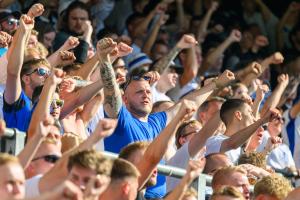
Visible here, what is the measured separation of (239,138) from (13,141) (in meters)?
3.38

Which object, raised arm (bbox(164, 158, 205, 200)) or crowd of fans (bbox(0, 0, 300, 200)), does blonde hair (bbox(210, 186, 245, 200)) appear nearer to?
crowd of fans (bbox(0, 0, 300, 200))

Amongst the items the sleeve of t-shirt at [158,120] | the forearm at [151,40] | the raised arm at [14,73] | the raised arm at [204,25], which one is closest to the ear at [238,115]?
the sleeve of t-shirt at [158,120]

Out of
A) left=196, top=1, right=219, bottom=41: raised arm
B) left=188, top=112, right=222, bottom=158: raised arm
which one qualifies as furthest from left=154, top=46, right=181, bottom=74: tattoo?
left=196, top=1, right=219, bottom=41: raised arm

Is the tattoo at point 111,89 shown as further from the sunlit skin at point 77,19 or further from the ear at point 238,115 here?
the sunlit skin at point 77,19

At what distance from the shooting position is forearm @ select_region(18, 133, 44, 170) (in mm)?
8008

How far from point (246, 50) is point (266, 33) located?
42.7 inches

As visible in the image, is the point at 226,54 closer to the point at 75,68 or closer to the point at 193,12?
the point at 193,12

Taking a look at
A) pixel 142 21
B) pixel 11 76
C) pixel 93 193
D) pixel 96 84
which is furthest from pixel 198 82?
pixel 93 193

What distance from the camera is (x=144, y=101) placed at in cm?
1130

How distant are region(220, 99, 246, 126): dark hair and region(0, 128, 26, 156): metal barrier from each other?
3842 millimetres

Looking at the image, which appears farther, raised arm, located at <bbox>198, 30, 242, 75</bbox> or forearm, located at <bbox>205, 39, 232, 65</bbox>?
forearm, located at <bbox>205, 39, 232, 65</bbox>

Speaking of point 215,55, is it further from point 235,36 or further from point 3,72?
point 3,72

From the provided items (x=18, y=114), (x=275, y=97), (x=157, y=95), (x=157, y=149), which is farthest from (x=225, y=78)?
(x=157, y=149)

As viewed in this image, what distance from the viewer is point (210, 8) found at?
17.4 metres
